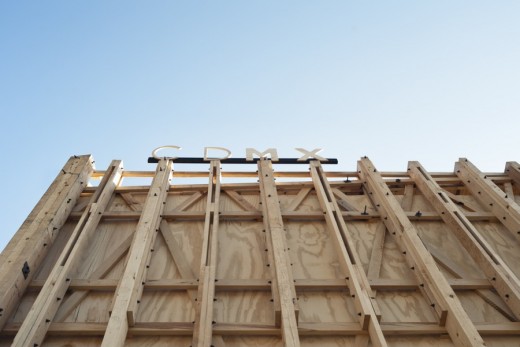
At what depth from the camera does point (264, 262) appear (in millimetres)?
6191

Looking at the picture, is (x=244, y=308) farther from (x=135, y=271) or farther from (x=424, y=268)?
(x=424, y=268)

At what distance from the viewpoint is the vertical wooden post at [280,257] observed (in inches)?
183

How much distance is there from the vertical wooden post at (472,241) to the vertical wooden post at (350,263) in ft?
5.23

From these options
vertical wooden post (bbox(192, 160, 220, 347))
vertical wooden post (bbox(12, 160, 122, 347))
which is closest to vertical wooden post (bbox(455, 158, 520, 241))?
vertical wooden post (bbox(192, 160, 220, 347))

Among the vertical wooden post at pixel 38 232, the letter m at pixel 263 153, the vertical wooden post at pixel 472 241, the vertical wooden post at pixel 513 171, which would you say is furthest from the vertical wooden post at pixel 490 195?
the vertical wooden post at pixel 38 232

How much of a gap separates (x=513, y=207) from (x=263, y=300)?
4.15 meters

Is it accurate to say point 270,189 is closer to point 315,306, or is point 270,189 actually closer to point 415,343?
point 315,306

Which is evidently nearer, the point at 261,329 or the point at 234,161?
the point at 261,329

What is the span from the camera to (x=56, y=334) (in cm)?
507

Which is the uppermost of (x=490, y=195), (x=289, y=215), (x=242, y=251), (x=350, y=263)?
(x=490, y=195)

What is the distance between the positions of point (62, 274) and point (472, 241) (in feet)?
17.1

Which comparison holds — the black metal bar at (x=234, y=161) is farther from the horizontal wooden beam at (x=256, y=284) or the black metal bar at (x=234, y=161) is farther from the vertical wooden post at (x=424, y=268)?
the horizontal wooden beam at (x=256, y=284)

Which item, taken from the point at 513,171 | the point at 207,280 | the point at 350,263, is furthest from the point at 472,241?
the point at 207,280

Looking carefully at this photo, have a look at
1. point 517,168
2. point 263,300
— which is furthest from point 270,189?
point 517,168
